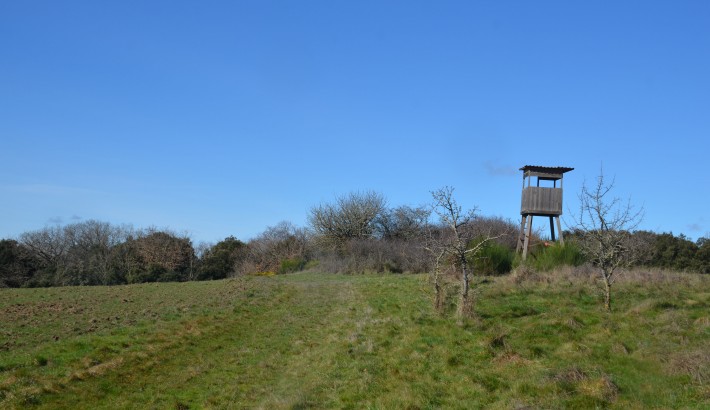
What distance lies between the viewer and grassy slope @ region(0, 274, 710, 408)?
867cm

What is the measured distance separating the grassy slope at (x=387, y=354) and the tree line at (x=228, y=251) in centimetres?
2172

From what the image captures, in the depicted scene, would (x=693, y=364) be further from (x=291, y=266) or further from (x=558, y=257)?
(x=291, y=266)

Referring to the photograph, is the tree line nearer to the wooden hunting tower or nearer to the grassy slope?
the wooden hunting tower

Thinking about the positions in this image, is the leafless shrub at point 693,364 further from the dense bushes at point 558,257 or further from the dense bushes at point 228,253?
the dense bushes at point 228,253

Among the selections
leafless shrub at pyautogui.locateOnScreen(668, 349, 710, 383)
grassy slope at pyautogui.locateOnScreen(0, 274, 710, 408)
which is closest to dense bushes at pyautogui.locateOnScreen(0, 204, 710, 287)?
grassy slope at pyautogui.locateOnScreen(0, 274, 710, 408)

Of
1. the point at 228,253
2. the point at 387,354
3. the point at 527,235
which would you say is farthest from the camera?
the point at 228,253

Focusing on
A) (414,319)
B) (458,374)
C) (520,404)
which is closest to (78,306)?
(414,319)

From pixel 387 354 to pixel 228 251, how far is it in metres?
50.2

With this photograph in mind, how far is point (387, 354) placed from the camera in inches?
459

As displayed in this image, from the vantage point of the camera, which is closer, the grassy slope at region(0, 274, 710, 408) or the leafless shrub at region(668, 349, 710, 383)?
the leafless shrub at region(668, 349, 710, 383)

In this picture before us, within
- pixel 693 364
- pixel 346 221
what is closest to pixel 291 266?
pixel 346 221

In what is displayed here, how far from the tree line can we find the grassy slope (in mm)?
21715

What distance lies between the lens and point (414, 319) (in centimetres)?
1472

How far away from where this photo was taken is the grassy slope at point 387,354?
8.67 metres
